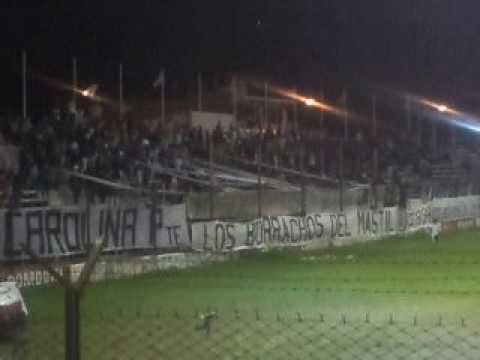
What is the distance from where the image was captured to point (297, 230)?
68.0 feet

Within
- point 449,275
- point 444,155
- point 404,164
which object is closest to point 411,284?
point 449,275

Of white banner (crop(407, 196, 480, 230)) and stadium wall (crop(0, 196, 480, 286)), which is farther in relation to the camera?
white banner (crop(407, 196, 480, 230))

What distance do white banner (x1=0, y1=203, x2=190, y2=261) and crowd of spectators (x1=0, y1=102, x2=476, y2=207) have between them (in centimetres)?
111

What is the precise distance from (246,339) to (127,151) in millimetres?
11912

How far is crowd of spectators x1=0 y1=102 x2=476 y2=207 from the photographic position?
17562 mm

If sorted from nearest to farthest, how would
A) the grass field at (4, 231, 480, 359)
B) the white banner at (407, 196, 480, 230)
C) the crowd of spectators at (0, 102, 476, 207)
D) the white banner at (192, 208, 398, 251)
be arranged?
the grass field at (4, 231, 480, 359) < the crowd of spectators at (0, 102, 476, 207) < the white banner at (192, 208, 398, 251) < the white banner at (407, 196, 480, 230)

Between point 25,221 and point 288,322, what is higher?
point 25,221

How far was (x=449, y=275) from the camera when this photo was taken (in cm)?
1460

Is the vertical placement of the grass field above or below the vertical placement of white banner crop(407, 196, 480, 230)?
below

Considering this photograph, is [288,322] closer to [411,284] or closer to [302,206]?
[411,284]

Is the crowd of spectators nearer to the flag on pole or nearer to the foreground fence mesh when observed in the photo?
the flag on pole

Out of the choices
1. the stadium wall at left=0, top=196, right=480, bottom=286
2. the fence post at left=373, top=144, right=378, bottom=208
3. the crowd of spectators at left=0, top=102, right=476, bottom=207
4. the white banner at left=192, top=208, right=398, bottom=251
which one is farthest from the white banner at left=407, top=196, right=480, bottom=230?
the crowd of spectators at left=0, top=102, right=476, bottom=207

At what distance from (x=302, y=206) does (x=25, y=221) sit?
8.76 metres

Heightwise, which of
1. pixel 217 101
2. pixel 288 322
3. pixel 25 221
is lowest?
pixel 288 322
